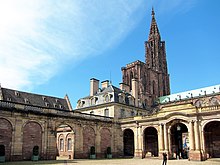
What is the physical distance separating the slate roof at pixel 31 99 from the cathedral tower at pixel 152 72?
19054 mm

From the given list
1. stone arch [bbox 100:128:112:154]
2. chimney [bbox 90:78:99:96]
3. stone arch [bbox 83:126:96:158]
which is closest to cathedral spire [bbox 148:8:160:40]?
chimney [bbox 90:78:99:96]

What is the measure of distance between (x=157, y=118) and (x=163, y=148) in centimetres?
432

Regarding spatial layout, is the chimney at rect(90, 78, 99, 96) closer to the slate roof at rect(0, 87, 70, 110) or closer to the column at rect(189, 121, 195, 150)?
the slate roof at rect(0, 87, 70, 110)

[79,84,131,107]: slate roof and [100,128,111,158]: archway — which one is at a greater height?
[79,84,131,107]: slate roof

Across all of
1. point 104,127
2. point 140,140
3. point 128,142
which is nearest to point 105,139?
point 104,127

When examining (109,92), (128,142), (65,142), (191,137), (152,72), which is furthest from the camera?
(152,72)

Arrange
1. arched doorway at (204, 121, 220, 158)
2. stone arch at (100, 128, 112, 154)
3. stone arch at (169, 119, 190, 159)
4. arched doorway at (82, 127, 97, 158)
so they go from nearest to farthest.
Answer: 1. arched doorway at (204, 121, 220, 158)
2. arched doorway at (82, 127, 97, 158)
3. stone arch at (169, 119, 190, 159)
4. stone arch at (100, 128, 112, 154)

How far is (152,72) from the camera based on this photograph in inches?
2785

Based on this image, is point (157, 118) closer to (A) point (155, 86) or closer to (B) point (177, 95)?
(B) point (177, 95)

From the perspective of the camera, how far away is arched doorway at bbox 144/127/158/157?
39484mm

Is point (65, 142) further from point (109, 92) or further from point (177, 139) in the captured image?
point (177, 139)

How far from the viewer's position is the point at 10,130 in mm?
25469

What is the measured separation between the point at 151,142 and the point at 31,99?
22.1m

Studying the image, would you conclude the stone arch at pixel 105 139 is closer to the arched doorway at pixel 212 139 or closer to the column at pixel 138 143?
the column at pixel 138 143
